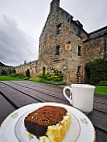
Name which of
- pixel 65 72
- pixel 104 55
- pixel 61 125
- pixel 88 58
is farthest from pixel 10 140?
pixel 88 58

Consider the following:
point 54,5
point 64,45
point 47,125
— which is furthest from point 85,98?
point 54,5

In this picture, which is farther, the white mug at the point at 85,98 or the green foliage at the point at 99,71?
the green foliage at the point at 99,71

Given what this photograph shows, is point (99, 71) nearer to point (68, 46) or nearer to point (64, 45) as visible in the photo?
point (68, 46)

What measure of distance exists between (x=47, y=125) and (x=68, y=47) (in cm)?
644

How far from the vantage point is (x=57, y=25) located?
700cm

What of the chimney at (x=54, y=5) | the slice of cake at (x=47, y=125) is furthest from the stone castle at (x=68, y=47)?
the slice of cake at (x=47, y=125)

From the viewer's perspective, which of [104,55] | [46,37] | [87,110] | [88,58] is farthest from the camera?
[46,37]

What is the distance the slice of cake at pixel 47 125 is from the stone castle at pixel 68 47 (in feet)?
18.3

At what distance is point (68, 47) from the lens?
6.12m

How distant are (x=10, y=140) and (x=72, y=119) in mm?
312

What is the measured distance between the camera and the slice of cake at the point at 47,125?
29 centimetres

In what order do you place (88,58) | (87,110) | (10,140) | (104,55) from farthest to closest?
(88,58) < (104,55) < (87,110) < (10,140)

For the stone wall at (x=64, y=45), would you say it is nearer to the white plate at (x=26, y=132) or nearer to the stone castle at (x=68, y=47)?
the stone castle at (x=68, y=47)

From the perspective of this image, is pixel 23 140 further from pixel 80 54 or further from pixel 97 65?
pixel 80 54
